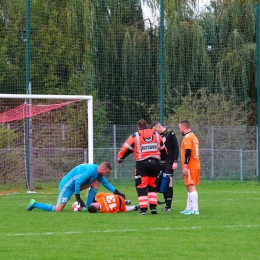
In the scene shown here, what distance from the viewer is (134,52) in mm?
26656

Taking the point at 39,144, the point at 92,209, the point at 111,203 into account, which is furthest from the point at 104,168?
the point at 39,144

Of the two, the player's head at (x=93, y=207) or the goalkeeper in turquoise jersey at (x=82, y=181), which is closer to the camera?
the player's head at (x=93, y=207)

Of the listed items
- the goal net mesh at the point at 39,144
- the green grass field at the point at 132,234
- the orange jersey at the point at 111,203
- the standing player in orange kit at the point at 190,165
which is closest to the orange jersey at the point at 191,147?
the standing player in orange kit at the point at 190,165

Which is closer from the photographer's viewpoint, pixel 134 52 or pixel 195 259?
pixel 195 259

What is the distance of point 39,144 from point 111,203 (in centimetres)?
783

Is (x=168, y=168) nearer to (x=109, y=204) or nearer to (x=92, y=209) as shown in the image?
(x=109, y=204)

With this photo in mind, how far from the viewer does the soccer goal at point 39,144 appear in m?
20.3

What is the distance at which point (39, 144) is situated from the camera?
2122 centimetres

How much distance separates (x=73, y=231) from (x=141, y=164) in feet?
9.73

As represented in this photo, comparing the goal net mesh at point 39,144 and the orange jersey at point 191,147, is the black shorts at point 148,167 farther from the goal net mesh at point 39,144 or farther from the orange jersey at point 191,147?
the goal net mesh at point 39,144

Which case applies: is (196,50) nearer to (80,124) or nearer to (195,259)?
(80,124)

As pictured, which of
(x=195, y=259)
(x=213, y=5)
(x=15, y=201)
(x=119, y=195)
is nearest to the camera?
(x=195, y=259)

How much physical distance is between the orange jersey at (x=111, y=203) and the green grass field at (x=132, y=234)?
34 centimetres

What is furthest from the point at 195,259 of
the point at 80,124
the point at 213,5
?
the point at 213,5
